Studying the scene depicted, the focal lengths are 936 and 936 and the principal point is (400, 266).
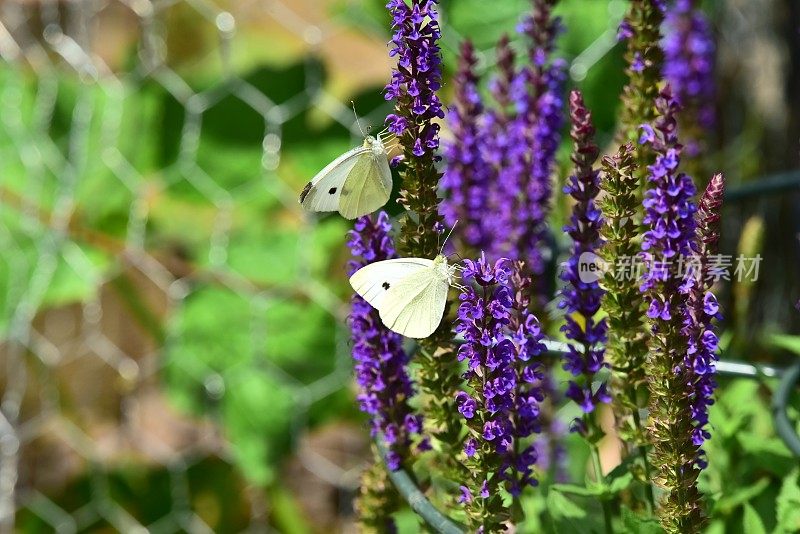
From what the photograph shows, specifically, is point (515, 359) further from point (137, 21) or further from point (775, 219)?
point (137, 21)

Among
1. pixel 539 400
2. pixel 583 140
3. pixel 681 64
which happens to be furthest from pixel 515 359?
pixel 681 64

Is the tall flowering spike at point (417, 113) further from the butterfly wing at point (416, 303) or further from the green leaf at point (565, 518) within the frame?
the green leaf at point (565, 518)

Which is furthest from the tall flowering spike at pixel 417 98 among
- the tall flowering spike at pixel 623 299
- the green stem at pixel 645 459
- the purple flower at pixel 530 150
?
the purple flower at pixel 530 150

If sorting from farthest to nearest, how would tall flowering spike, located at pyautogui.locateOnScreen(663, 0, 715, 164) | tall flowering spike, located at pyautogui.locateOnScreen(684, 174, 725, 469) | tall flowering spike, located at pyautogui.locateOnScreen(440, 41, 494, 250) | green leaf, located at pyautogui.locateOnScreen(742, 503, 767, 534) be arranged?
1. tall flowering spike, located at pyautogui.locateOnScreen(663, 0, 715, 164)
2. tall flowering spike, located at pyautogui.locateOnScreen(440, 41, 494, 250)
3. green leaf, located at pyautogui.locateOnScreen(742, 503, 767, 534)
4. tall flowering spike, located at pyautogui.locateOnScreen(684, 174, 725, 469)

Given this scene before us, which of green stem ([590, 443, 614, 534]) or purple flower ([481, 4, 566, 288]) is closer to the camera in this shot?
green stem ([590, 443, 614, 534])

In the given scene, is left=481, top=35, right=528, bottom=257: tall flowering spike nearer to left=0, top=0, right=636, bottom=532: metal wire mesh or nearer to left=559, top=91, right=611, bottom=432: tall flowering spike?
left=559, top=91, right=611, bottom=432: tall flowering spike

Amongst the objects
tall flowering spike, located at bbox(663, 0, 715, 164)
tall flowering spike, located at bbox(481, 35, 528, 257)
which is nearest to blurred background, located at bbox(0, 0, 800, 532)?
tall flowering spike, located at bbox(663, 0, 715, 164)

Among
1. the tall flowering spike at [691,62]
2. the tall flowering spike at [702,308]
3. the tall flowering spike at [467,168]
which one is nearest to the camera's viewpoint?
the tall flowering spike at [702,308]
